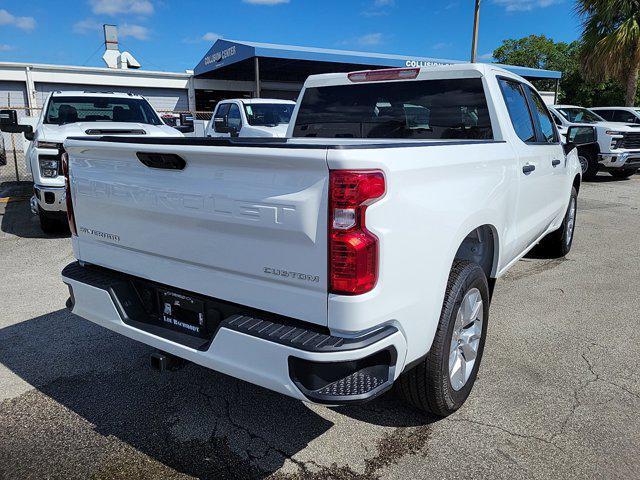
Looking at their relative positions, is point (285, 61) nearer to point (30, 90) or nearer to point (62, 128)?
point (30, 90)

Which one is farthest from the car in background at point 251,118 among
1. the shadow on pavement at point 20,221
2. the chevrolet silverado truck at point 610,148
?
Answer: the chevrolet silverado truck at point 610,148

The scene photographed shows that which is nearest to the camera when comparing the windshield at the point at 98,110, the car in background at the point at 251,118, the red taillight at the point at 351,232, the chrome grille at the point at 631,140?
the red taillight at the point at 351,232

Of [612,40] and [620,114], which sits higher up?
[612,40]

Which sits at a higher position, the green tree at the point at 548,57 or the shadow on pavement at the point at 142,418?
the green tree at the point at 548,57

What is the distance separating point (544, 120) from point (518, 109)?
2.92 feet

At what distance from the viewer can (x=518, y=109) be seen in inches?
168

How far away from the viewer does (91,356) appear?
12.5 feet

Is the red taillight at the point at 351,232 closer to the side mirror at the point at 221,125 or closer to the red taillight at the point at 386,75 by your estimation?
the red taillight at the point at 386,75

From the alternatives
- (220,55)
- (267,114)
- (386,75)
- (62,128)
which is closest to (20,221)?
(62,128)

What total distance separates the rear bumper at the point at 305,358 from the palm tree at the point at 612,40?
21726mm

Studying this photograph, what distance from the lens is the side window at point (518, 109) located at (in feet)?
13.4

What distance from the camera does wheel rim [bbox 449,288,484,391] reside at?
294 centimetres

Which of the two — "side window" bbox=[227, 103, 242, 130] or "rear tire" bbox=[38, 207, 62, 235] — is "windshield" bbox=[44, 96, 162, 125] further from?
"side window" bbox=[227, 103, 242, 130]

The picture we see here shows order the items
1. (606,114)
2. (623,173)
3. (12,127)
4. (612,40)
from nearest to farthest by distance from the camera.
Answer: (12,127), (623,173), (606,114), (612,40)
